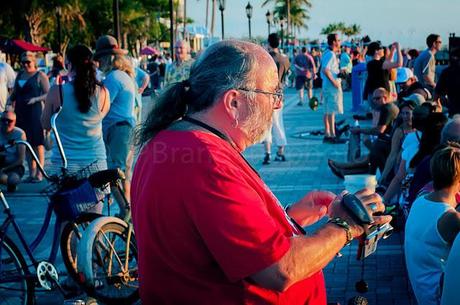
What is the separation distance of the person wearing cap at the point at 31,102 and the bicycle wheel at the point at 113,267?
5.10m

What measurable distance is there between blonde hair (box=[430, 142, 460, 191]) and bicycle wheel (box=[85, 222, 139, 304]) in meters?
2.16

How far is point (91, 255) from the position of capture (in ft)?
15.2

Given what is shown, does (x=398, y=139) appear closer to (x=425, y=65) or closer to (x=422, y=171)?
(x=422, y=171)

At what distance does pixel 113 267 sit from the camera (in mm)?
4945

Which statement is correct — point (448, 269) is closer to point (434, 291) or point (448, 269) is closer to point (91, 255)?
point (434, 291)

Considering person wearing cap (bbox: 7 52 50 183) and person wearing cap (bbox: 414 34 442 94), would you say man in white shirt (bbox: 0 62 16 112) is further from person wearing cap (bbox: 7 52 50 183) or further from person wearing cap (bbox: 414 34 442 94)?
person wearing cap (bbox: 414 34 442 94)

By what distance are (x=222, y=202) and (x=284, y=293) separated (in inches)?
15.4

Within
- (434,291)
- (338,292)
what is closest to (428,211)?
(434,291)

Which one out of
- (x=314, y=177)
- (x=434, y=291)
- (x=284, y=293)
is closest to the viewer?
(x=284, y=293)

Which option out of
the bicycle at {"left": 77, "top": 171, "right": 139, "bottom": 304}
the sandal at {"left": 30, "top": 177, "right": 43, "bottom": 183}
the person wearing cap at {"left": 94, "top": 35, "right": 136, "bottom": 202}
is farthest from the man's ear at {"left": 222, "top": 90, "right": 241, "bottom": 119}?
the sandal at {"left": 30, "top": 177, "right": 43, "bottom": 183}

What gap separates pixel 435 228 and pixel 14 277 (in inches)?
105

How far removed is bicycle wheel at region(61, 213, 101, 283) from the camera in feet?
15.9

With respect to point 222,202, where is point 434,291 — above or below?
below

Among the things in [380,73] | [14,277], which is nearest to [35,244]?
[14,277]
